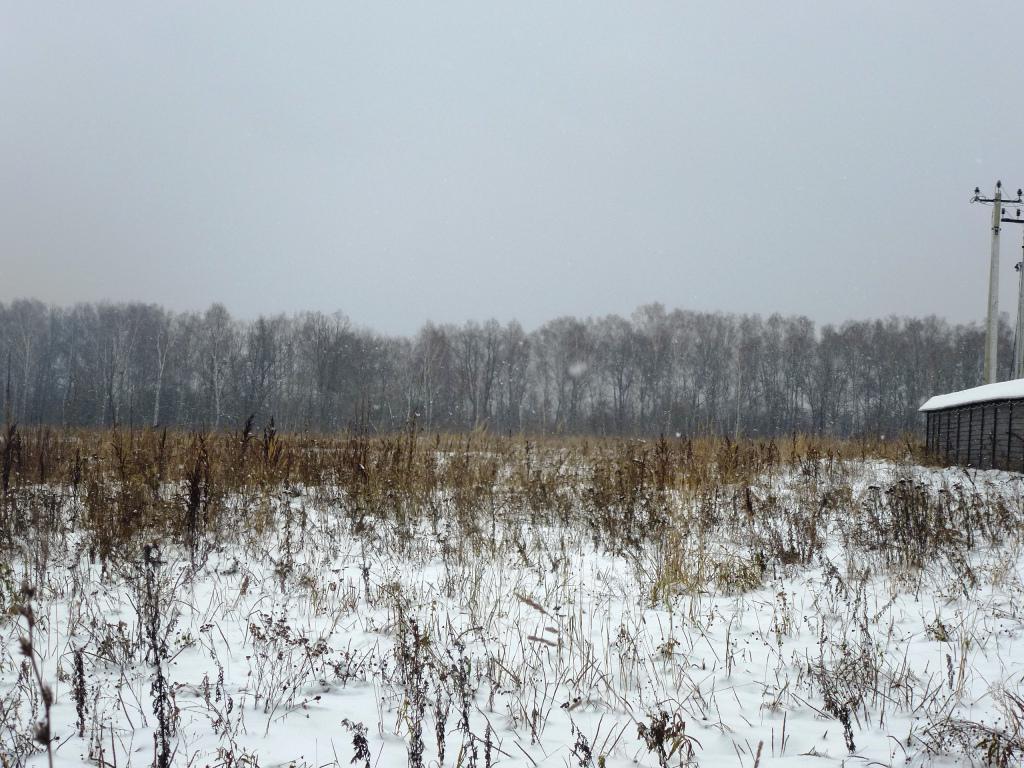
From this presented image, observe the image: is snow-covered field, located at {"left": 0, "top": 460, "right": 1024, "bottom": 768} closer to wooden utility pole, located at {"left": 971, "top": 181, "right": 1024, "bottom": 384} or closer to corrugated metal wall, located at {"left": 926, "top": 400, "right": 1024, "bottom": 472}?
corrugated metal wall, located at {"left": 926, "top": 400, "right": 1024, "bottom": 472}

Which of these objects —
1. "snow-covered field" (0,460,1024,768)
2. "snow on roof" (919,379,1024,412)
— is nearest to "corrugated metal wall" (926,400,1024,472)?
"snow on roof" (919,379,1024,412)

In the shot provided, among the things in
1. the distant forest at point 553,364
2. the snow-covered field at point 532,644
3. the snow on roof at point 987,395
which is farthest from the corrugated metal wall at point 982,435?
the distant forest at point 553,364

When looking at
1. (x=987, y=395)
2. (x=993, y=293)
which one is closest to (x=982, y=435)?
(x=987, y=395)

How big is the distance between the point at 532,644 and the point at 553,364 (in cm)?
4876

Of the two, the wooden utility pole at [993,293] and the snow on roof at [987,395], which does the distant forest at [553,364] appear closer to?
the wooden utility pole at [993,293]

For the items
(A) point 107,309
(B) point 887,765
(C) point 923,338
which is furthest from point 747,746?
(A) point 107,309

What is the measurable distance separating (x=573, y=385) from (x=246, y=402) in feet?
84.0

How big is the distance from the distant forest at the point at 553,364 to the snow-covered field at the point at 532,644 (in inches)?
1426

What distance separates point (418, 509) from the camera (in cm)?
597

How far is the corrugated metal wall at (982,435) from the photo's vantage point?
335 inches

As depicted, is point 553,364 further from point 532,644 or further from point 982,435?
→ point 532,644

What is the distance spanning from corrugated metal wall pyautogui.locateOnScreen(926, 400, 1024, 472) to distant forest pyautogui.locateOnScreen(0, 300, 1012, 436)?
2993 cm

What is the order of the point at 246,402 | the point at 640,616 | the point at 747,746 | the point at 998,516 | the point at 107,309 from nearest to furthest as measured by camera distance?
the point at 747,746, the point at 640,616, the point at 998,516, the point at 246,402, the point at 107,309

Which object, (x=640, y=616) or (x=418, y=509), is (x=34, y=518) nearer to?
(x=418, y=509)
